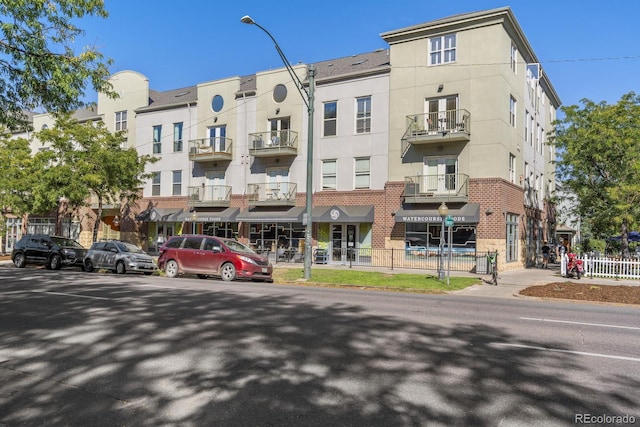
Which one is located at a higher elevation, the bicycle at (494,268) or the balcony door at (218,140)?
the balcony door at (218,140)

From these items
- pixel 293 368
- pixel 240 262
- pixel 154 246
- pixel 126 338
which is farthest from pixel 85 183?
pixel 293 368

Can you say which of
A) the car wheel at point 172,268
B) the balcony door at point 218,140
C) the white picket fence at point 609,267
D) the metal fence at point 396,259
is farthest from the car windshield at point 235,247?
the white picket fence at point 609,267

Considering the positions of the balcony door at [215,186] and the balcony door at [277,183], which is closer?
the balcony door at [277,183]

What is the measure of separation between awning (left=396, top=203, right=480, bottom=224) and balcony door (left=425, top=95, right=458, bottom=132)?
412cm

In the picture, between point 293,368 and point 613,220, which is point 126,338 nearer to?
point 293,368

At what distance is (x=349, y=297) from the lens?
1279 cm

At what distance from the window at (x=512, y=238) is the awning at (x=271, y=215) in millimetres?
11385

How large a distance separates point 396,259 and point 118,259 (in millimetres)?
13597

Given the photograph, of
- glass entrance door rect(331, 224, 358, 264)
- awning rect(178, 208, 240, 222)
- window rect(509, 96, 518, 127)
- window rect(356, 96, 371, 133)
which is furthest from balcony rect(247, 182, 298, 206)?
window rect(509, 96, 518, 127)

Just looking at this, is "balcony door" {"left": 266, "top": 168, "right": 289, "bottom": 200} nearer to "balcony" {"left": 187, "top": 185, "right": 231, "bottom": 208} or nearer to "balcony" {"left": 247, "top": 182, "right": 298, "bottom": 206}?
"balcony" {"left": 247, "top": 182, "right": 298, "bottom": 206}

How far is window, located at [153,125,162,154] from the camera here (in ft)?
112

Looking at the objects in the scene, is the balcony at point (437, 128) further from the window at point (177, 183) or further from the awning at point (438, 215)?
the window at point (177, 183)

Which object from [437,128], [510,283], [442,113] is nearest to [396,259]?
[437,128]

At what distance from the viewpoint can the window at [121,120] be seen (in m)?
36.0
